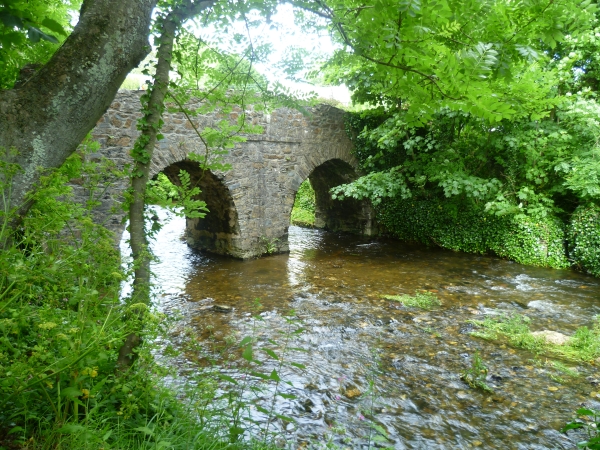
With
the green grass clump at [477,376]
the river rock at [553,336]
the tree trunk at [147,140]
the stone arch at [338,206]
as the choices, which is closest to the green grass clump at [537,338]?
the river rock at [553,336]

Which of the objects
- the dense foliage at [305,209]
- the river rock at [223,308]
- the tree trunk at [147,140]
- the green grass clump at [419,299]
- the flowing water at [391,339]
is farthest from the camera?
the dense foliage at [305,209]

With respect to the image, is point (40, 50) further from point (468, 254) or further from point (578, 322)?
point (468, 254)

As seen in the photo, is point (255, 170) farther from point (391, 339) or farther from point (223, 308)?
point (391, 339)

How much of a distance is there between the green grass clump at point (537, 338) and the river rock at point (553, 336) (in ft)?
0.16

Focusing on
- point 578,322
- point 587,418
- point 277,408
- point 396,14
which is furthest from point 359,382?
point 578,322

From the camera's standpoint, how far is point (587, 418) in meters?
3.33

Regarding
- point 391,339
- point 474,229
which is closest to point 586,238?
point 474,229

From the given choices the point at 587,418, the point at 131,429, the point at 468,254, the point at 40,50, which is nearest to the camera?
the point at 131,429

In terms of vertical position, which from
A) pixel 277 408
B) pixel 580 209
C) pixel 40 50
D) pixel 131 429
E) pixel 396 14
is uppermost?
pixel 40 50

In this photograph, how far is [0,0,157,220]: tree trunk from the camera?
5.74 ft

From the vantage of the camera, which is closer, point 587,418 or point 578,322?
point 587,418

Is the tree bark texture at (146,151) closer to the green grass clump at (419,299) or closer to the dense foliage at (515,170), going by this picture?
the green grass clump at (419,299)

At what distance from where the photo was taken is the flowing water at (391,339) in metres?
3.18

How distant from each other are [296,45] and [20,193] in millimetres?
2681
